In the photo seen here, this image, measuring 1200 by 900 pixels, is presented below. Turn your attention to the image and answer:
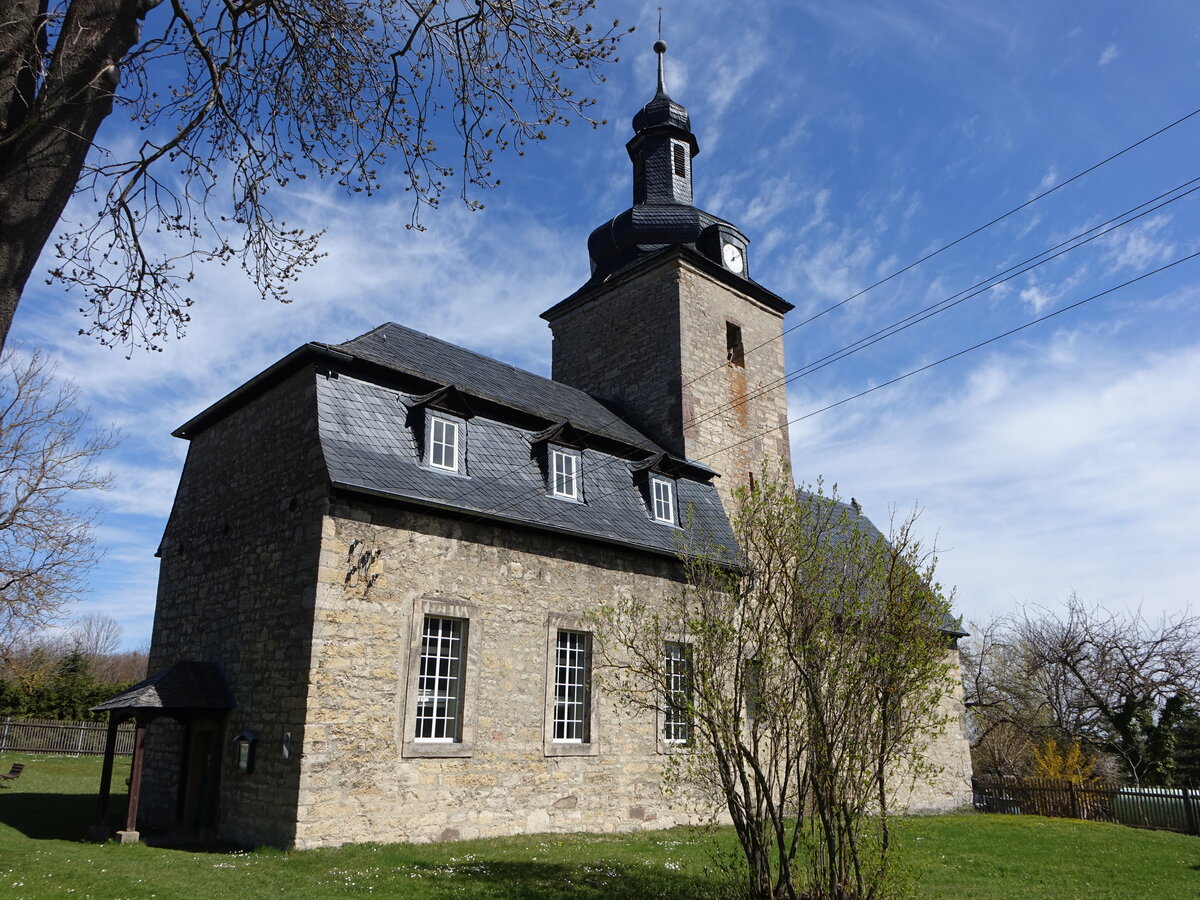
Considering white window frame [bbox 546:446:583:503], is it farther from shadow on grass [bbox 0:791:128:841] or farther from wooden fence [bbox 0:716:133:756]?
wooden fence [bbox 0:716:133:756]

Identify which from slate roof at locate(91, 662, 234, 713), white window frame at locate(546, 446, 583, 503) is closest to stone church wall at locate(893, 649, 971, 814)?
white window frame at locate(546, 446, 583, 503)

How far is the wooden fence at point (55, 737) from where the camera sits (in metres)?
24.5

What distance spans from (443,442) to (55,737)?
802 inches

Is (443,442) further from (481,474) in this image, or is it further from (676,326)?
(676,326)

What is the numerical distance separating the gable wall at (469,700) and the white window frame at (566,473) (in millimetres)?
913

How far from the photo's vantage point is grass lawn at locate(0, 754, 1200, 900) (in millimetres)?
7727

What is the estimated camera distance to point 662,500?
15695 millimetres

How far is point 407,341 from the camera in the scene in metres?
14.5

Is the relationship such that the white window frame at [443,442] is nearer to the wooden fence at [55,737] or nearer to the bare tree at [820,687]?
the bare tree at [820,687]

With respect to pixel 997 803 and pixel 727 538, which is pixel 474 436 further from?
pixel 997 803

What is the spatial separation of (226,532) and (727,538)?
28.9 ft

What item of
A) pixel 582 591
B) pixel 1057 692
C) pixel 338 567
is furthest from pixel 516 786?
pixel 1057 692

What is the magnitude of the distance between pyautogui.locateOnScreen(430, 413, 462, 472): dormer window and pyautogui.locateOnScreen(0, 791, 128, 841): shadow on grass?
21.7 ft

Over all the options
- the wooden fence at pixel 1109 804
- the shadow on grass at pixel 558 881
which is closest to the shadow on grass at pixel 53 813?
the shadow on grass at pixel 558 881
